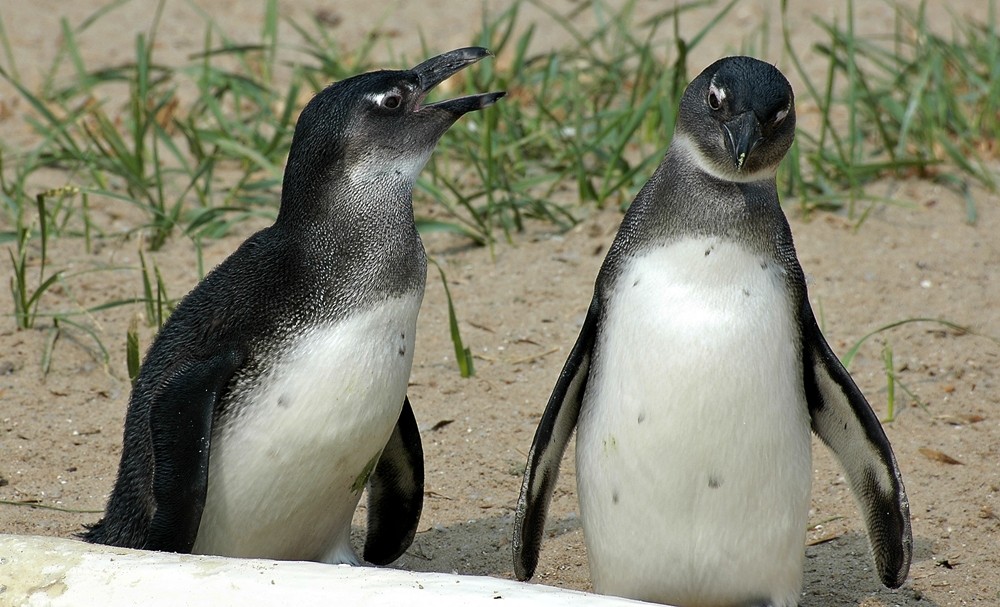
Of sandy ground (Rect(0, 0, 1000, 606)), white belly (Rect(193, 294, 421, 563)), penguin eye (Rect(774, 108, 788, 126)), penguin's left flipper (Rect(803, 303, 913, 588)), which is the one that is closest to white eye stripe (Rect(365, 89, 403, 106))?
white belly (Rect(193, 294, 421, 563))

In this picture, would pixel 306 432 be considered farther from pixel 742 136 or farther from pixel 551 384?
pixel 551 384

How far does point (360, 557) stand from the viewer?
3.55m

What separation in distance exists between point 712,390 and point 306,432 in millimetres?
865

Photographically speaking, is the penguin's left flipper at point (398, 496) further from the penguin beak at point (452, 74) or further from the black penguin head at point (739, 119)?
the black penguin head at point (739, 119)

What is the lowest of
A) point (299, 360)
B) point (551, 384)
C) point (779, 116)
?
point (551, 384)

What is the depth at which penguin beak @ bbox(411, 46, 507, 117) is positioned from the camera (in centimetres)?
325

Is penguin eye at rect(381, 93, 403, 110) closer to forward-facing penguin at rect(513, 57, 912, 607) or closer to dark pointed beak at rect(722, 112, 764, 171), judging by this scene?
forward-facing penguin at rect(513, 57, 912, 607)

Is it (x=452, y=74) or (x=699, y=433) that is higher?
(x=452, y=74)

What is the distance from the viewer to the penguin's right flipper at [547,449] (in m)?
3.13

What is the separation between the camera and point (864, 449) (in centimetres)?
313

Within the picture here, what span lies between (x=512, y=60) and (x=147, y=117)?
5.97ft

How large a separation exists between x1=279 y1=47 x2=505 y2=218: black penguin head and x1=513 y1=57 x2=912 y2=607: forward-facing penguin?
526mm

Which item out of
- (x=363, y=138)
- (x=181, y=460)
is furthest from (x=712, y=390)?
(x=181, y=460)

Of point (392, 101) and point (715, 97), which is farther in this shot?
point (392, 101)
